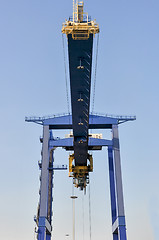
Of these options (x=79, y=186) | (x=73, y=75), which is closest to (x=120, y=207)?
(x=79, y=186)

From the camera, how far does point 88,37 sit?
1413cm

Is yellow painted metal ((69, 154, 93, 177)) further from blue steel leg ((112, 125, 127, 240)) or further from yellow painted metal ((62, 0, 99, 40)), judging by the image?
yellow painted metal ((62, 0, 99, 40))

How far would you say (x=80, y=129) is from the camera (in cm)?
2355

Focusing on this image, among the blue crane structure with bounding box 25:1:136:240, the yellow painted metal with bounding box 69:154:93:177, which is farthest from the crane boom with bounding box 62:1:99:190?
the yellow painted metal with bounding box 69:154:93:177

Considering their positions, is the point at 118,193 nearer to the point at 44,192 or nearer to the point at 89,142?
the point at 89,142

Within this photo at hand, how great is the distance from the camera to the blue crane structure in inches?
575

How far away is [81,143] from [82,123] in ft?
12.7

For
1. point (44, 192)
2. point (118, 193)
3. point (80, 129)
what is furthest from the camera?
point (44, 192)

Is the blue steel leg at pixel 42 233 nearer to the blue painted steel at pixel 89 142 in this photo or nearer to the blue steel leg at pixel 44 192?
the blue steel leg at pixel 44 192

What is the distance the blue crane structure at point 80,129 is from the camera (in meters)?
14.6

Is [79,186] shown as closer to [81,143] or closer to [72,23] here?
[81,143]

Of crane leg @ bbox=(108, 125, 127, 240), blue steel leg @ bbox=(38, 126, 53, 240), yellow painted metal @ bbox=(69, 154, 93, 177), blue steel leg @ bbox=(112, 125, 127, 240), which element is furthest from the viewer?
yellow painted metal @ bbox=(69, 154, 93, 177)

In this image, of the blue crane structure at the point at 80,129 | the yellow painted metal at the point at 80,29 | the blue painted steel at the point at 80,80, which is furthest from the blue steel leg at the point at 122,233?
the yellow painted metal at the point at 80,29

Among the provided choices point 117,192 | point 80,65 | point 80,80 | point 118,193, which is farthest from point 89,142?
point 80,65
